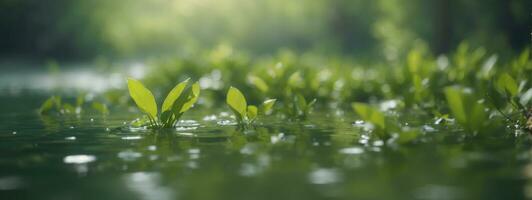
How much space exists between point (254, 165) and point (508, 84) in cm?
313

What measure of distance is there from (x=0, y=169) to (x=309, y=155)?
2.12 m

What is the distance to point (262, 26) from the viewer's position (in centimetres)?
5800

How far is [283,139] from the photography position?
642 centimetres

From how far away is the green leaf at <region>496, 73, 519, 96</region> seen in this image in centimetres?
691

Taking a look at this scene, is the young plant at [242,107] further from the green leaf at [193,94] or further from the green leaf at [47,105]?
the green leaf at [47,105]

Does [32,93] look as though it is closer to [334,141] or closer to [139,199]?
[334,141]

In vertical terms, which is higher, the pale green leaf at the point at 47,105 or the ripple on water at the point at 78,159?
the pale green leaf at the point at 47,105

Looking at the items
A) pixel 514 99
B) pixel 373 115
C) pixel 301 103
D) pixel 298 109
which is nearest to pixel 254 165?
pixel 373 115

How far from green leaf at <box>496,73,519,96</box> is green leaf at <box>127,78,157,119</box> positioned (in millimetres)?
3292

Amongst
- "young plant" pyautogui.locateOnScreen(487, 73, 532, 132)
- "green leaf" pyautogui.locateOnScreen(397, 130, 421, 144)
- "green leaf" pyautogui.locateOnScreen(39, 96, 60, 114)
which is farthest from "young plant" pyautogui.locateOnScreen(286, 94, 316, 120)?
"green leaf" pyautogui.locateOnScreen(39, 96, 60, 114)

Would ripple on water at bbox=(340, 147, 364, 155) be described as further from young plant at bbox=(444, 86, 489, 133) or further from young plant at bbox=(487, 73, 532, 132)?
young plant at bbox=(487, 73, 532, 132)

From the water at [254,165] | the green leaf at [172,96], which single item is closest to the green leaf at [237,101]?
the water at [254,165]

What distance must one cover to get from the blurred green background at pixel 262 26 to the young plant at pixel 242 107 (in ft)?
35.2

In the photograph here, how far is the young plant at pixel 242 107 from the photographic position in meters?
7.20
